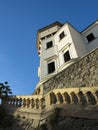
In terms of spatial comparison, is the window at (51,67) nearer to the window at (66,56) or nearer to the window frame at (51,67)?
the window frame at (51,67)

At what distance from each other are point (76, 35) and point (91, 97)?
563 inches

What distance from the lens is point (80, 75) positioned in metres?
11.7

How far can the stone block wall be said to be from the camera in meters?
10.8

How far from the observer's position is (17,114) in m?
8.88

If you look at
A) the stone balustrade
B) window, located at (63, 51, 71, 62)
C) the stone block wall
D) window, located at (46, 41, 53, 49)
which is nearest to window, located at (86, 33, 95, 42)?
window, located at (63, 51, 71, 62)

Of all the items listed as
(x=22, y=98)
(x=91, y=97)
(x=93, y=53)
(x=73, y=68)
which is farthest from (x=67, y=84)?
(x=91, y=97)

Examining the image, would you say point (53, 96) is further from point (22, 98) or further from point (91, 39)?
point (91, 39)

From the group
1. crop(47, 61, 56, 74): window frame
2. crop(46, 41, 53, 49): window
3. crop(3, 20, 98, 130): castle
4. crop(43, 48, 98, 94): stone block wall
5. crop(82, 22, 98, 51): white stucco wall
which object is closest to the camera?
crop(3, 20, 98, 130): castle

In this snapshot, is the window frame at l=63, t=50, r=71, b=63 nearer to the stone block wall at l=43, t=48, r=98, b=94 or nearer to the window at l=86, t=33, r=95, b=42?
the window at l=86, t=33, r=95, b=42

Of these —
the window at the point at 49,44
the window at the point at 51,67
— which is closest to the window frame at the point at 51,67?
the window at the point at 51,67

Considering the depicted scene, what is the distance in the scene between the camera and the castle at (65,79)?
258 inches

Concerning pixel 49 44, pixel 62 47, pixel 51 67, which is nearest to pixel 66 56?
pixel 62 47

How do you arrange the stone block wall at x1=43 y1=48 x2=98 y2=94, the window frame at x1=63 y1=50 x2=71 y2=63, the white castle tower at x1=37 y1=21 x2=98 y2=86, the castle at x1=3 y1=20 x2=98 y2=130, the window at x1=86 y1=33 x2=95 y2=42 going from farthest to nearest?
the window at x1=86 y1=33 x2=95 y2=42
the window frame at x1=63 y1=50 x2=71 y2=63
the white castle tower at x1=37 y1=21 x2=98 y2=86
the stone block wall at x1=43 y1=48 x2=98 y2=94
the castle at x1=3 y1=20 x2=98 y2=130

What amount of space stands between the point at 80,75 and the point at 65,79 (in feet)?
4.58
